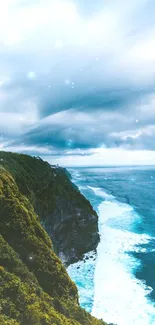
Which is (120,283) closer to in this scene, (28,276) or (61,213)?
(61,213)

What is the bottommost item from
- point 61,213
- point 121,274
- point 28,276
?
point 121,274

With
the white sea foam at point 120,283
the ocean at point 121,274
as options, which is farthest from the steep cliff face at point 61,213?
the white sea foam at point 120,283

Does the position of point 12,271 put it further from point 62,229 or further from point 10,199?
point 62,229

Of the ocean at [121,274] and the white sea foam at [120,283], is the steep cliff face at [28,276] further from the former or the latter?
the ocean at [121,274]

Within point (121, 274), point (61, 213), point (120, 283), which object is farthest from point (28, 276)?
point (61, 213)

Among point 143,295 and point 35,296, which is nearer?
point 35,296

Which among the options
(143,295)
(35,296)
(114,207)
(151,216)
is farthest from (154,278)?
(114,207)

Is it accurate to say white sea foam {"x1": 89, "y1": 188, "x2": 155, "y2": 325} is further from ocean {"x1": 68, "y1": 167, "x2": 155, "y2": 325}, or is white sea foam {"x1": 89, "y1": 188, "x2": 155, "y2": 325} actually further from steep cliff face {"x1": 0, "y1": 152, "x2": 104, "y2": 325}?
steep cliff face {"x1": 0, "y1": 152, "x2": 104, "y2": 325}
